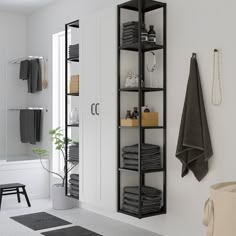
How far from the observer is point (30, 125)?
19.2 ft

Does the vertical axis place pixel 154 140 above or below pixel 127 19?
below

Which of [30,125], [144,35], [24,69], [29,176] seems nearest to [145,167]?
[144,35]

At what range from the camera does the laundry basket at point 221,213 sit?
6.91 ft

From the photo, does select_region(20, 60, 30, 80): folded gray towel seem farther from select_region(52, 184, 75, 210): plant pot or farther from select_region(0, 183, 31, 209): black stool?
select_region(52, 184, 75, 210): plant pot

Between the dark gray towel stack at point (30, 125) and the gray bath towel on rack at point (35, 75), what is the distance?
343mm

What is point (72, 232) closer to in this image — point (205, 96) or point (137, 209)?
point (137, 209)

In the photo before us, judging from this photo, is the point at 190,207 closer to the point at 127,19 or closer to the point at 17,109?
the point at 127,19

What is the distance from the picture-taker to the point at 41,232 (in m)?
4.04

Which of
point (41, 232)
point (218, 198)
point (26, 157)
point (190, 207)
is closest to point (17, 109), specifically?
point (26, 157)

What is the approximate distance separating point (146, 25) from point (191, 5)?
59cm

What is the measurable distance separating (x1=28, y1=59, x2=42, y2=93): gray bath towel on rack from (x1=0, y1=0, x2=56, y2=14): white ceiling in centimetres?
77

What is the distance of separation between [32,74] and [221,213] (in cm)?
433

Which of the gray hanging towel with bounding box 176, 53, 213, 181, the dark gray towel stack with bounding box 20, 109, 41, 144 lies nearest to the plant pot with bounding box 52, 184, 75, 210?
the dark gray towel stack with bounding box 20, 109, 41, 144

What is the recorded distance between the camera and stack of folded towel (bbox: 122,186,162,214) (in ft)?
12.0
